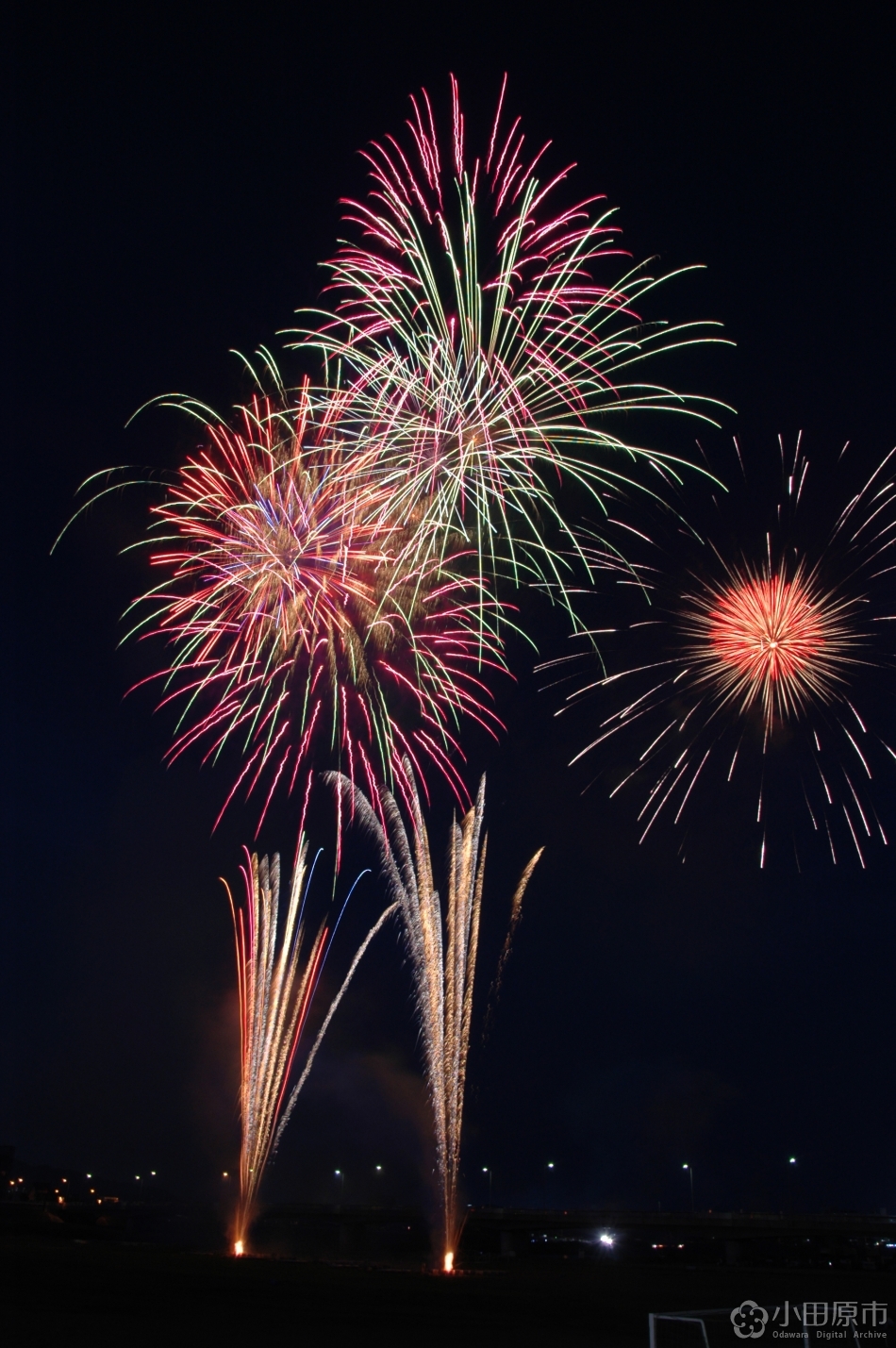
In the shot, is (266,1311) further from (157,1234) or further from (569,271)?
(157,1234)

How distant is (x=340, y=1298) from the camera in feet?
122

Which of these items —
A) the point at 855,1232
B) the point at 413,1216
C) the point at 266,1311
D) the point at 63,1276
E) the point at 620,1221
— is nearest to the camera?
the point at 266,1311

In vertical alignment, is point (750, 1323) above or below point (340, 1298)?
below

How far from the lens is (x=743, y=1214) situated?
269ft

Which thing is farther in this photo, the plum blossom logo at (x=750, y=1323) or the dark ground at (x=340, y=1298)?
the dark ground at (x=340, y=1298)

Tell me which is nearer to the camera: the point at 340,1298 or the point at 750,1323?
the point at 750,1323

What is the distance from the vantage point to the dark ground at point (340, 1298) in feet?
86.1

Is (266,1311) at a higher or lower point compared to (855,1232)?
lower

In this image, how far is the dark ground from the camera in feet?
86.1

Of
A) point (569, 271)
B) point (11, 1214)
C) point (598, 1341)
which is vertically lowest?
point (598, 1341)

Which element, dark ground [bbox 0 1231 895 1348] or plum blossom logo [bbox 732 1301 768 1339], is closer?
plum blossom logo [bbox 732 1301 768 1339]

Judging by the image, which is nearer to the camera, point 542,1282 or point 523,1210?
point 542,1282

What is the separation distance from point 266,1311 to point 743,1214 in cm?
6098

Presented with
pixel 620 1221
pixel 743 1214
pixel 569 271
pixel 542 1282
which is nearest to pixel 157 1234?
pixel 620 1221
